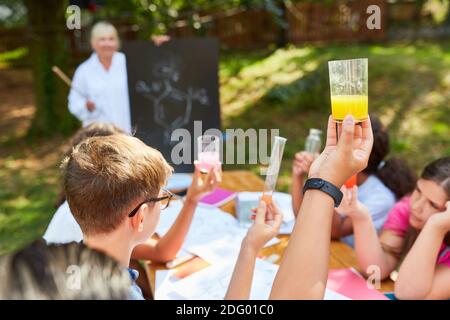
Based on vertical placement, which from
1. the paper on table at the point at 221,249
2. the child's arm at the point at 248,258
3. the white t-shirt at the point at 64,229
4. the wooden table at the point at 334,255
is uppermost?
the child's arm at the point at 248,258

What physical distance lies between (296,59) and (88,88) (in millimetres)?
6719

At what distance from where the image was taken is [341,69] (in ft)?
4.51

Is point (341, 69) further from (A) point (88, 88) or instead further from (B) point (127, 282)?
(A) point (88, 88)

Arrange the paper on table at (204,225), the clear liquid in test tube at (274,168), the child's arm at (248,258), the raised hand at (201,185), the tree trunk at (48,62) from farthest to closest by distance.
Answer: the tree trunk at (48,62)
the paper on table at (204,225)
the raised hand at (201,185)
the clear liquid in test tube at (274,168)
the child's arm at (248,258)

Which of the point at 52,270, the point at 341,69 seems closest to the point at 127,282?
the point at 52,270

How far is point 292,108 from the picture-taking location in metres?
8.39

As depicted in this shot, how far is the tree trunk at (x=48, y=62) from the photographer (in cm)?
755

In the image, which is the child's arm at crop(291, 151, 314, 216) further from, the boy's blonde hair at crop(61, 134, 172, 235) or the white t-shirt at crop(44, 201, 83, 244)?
the boy's blonde hair at crop(61, 134, 172, 235)

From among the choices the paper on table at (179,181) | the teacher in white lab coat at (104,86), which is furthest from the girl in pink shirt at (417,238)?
the teacher in white lab coat at (104,86)

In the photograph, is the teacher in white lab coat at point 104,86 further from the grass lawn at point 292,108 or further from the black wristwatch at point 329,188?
the black wristwatch at point 329,188

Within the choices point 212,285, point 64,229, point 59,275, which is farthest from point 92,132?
point 59,275

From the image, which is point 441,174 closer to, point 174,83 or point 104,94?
point 174,83

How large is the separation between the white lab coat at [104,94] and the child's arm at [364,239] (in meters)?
2.62
